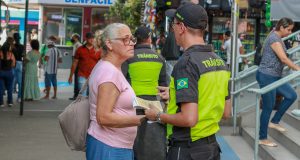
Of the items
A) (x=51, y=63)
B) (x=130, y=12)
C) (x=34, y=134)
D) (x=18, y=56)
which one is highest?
(x=130, y=12)

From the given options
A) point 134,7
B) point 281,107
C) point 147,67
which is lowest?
point 281,107

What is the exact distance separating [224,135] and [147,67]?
13.6 feet

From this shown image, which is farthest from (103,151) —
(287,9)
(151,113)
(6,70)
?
(287,9)

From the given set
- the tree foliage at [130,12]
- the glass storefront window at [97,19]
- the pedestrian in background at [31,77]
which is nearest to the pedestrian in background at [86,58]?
the pedestrian in background at [31,77]

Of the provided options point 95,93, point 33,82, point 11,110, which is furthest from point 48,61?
point 95,93

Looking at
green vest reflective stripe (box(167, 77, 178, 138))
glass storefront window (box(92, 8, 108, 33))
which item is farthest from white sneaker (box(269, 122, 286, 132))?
glass storefront window (box(92, 8, 108, 33))

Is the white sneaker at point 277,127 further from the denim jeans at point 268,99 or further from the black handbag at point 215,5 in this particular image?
the black handbag at point 215,5

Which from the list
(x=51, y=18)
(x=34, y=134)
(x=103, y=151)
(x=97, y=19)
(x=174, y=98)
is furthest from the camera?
(x=97, y=19)

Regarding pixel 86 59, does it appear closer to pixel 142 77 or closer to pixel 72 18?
pixel 142 77

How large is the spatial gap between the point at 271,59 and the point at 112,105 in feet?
15.9

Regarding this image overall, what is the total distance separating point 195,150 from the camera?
3.92 metres

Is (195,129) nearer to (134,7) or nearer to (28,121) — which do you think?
(28,121)

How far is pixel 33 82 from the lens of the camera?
624 inches

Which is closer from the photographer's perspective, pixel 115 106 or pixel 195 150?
pixel 195 150
